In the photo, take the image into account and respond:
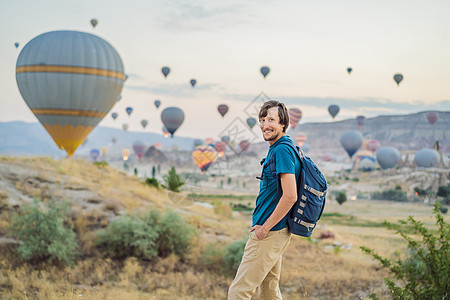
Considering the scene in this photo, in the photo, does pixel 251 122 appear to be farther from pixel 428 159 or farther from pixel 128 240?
pixel 128 240

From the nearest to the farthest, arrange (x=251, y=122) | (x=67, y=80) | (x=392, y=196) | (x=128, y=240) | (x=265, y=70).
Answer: (x=128, y=240) → (x=67, y=80) → (x=392, y=196) → (x=265, y=70) → (x=251, y=122)

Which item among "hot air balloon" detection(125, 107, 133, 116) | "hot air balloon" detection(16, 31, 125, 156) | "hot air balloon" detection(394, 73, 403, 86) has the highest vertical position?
"hot air balloon" detection(394, 73, 403, 86)

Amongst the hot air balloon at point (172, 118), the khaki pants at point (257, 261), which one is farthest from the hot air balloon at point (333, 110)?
the khaki pants at point (257, 261)

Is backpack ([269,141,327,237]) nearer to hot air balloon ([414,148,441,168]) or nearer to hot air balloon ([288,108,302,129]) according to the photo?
hot air balloon ([288,108,302,129])

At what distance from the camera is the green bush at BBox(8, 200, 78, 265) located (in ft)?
40.6

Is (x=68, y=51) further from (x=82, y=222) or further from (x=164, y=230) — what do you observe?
(x=164, y=230)

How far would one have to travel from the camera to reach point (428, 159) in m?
74.1

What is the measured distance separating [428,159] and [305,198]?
77464mm

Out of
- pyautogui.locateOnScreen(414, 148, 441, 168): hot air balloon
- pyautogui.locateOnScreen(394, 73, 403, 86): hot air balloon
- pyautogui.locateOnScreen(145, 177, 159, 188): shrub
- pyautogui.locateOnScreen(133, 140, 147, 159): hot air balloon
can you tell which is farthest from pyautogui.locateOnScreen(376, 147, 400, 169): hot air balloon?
pyautogui.locateOnScreen(145, 177, 159, 188): shrub

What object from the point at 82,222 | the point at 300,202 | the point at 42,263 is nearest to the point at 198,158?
the point at 82,222

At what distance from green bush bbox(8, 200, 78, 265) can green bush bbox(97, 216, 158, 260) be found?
37.3 inches

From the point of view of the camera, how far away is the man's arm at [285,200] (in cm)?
355

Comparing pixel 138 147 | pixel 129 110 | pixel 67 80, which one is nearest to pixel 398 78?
pixel 129 110

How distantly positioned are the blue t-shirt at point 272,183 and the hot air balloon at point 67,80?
15.9 meters
